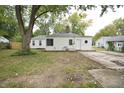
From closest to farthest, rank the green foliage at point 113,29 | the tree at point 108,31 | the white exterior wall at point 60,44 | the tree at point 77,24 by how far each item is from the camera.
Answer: the white exterior wall at point 60,44, the tree at point 77,24, the tree at point 108,31, the green foliage at point 113,29

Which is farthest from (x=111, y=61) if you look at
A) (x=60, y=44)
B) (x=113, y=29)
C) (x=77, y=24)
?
(x=113, y=29)

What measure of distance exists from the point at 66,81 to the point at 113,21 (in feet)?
191

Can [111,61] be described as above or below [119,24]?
below

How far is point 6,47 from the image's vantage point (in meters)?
31.5

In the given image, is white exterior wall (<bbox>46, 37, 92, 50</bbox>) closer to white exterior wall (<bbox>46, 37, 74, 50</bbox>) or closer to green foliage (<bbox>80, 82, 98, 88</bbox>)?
white exterior wall (<bbox>46, 37, 74, 50</bbox>)

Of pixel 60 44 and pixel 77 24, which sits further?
pixel 77 24

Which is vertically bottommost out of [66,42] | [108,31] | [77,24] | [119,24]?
[66,42]

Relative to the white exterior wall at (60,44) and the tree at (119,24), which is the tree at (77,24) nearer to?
the tree at (119,24)

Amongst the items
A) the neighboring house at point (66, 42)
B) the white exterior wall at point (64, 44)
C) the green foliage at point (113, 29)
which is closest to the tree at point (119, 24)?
the green foliage at point (113, 29)

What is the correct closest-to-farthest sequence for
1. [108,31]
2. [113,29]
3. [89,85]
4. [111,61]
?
[89,85] < [111,61] < [108,31] < [113,29]

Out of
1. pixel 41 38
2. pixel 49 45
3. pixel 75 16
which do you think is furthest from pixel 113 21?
pixel 49 45

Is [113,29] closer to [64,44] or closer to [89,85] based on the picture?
[64,44]

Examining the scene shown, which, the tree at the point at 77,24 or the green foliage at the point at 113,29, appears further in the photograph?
the green foliage at the point at 113,29
